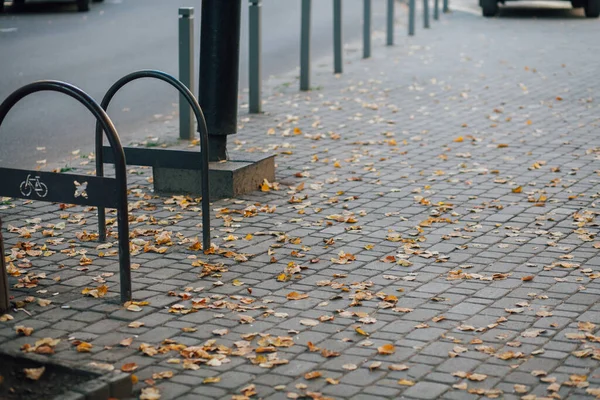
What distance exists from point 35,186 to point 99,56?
34.9 ft

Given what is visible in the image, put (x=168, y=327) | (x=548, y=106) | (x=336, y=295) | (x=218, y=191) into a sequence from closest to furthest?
(x=168, y=327)
(x=336, y=295)
(x=218, y=191)
(x=548, y=106)

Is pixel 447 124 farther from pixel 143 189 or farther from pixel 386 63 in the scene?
pixel 386 63

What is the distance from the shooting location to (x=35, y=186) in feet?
Answer: 18.2

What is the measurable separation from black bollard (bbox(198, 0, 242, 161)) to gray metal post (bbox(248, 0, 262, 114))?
11.4 ft

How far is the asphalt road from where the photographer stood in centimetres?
1072

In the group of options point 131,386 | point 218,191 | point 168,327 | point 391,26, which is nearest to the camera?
point 131,386

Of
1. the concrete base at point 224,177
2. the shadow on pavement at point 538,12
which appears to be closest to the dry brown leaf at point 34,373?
the concrete base at point 224,177

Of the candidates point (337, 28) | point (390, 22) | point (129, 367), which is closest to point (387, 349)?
point (129, 367)

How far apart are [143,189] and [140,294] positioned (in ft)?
8.88

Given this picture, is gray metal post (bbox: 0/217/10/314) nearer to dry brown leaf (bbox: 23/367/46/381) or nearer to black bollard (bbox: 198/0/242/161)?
dry brown leaf (bbox: 23/367/46/381)

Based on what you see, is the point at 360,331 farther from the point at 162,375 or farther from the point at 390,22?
the point at 390,22

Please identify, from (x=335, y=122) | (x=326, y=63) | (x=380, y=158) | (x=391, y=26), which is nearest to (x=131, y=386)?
(x=380, y=158)

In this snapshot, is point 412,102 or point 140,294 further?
point 412,102

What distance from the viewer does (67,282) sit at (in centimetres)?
586
